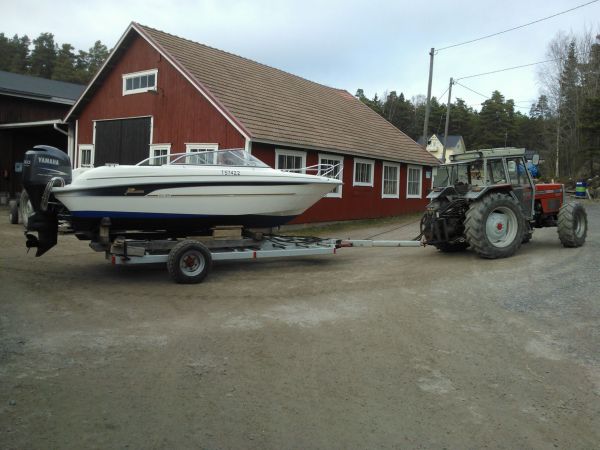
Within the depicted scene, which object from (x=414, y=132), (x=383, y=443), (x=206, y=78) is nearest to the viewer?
(x=383, y=443)

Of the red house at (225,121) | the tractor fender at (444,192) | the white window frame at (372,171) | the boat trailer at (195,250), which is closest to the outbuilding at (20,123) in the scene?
the red house at (225,121)

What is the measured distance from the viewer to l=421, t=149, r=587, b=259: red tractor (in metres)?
8.95

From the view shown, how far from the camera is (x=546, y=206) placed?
408 inches

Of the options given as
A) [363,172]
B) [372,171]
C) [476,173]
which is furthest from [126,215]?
[372,171]

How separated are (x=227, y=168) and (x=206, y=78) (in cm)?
744

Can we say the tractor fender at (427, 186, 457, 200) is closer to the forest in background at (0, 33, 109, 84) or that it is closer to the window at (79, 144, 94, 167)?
the window at (79, 144, 94, 167)

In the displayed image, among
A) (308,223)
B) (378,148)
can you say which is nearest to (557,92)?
(378,148)

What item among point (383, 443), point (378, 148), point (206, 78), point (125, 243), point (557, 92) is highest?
point (557, 92)

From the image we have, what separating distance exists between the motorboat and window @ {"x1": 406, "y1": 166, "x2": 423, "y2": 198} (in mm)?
12303

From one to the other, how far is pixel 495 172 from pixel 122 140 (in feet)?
41.3

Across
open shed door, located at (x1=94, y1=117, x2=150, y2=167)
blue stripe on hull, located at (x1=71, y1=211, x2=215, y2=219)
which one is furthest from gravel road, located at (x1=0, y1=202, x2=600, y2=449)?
open shed door, located at (x1=94, y1=117, x2=150, y2=167)

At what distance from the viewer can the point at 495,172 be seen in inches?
381

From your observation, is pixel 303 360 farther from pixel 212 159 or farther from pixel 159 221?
pixel 212 159

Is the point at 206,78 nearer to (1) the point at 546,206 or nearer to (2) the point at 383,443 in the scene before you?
(1) the point at 546,206
